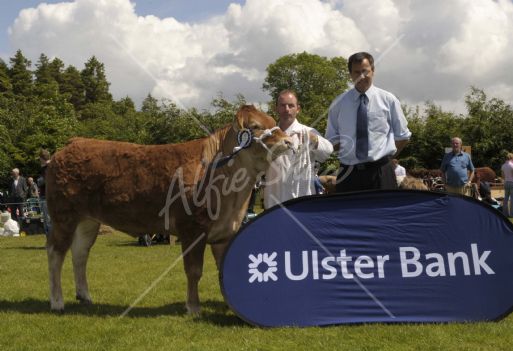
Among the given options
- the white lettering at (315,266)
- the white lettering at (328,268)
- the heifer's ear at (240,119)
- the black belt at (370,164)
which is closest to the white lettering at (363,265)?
the white lettering at (328,268)

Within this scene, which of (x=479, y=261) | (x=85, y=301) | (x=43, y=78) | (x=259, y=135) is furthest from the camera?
(x=43, y=78)

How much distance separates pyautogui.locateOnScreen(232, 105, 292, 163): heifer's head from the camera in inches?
212

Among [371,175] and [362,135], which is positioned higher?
[362,135]

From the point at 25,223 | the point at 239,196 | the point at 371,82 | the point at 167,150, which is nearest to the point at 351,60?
the point at 371,82

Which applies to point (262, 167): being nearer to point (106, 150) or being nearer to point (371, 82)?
point (371, 82)

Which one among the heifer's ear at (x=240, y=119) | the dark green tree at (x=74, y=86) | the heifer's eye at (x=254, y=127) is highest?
the dark green tree at (x=74, y=86)

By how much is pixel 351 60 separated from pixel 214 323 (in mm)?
3067

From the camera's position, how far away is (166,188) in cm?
588

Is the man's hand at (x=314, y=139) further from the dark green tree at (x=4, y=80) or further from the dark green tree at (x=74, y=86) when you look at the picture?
the dark green tree at (x=74, y=86)

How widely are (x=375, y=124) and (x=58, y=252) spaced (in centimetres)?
397

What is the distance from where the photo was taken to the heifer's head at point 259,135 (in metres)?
5.39

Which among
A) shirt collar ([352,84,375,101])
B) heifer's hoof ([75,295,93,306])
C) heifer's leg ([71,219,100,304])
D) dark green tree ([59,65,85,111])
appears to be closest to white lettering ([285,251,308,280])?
shirt collar ([352,84,375,101])

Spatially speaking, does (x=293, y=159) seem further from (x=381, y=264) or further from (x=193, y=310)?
(x=193, y=310)

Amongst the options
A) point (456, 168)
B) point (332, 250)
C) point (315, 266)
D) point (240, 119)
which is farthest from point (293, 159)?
point (456, 168)
